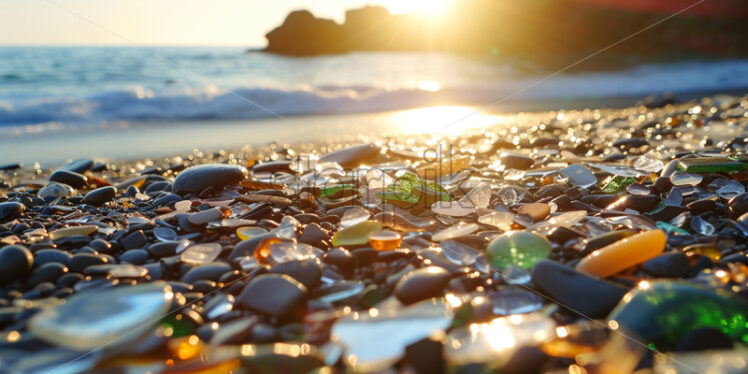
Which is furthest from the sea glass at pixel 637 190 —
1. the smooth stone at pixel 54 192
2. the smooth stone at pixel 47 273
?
the smooth stone at pixel 54 192

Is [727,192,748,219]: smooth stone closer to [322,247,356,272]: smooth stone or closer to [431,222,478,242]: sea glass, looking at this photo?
[431,222,478,242]: sea glass

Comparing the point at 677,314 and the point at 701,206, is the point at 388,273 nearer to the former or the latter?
the point at 677,314

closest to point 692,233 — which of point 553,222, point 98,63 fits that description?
point 553,222

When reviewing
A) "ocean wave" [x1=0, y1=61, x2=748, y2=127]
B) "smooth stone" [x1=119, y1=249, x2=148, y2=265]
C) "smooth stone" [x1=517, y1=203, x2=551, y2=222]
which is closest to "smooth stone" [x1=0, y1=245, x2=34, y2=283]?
"smooth stone" [x1=119, y1=249, x2=148, y2=265]

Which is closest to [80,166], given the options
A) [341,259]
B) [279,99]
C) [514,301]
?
[341,259]

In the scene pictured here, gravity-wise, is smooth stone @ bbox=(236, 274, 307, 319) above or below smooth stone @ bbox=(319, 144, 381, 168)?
below

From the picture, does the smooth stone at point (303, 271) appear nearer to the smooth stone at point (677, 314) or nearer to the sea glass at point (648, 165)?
the smooth stone at point (677, 314)
